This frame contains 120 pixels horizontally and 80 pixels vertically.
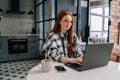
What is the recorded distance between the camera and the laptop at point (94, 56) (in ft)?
3.77

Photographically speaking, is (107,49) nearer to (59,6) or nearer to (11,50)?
(59,6)

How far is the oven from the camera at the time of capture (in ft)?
16.2

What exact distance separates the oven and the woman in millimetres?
3534

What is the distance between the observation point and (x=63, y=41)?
5.66ft

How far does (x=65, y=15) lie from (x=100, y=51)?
→ 672 millimetres

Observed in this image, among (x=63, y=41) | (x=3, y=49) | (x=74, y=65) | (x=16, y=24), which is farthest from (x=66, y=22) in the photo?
(x=16, y=24)

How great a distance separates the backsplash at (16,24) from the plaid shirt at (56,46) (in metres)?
4.22

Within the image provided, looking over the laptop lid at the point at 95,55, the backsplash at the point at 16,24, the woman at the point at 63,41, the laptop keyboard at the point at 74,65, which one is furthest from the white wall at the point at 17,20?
the laptop lid at the point at 95,55

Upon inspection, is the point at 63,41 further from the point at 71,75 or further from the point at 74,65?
the point at 71,75

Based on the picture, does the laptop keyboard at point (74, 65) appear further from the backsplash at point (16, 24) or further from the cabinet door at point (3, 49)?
the backsplash at point (16, 24)

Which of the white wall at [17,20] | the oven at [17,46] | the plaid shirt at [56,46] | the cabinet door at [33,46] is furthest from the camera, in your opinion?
the white wall at [17,20]

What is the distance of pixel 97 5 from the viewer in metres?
3.34

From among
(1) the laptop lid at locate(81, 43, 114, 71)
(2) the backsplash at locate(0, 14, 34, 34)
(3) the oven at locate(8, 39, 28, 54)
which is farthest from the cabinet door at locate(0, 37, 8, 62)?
(1) the laptop lid at locate(81, 43, 114, 71)

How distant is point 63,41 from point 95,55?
59cm
